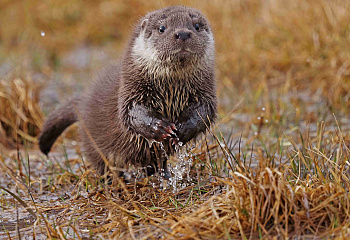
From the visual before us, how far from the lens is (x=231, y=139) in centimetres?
461

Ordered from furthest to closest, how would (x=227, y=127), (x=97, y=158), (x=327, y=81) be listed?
(x=327, y=81) < (x=227, y=127) < (x=97, y=158)

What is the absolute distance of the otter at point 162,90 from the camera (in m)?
3.41

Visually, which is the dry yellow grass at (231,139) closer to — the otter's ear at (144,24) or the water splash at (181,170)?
the water splash at (181,170)

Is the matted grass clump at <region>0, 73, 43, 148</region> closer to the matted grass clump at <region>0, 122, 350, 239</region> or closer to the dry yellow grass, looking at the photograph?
the dry yellow grass

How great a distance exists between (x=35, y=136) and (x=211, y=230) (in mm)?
3247

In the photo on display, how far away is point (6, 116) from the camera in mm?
5191

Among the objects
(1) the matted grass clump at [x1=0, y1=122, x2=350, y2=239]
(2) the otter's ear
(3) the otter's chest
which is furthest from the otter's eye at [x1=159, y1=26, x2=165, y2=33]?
(1) the matted grass clump at [x1=0, y1=122, x2=350, y2=239]

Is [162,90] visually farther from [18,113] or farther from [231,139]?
[18,113]

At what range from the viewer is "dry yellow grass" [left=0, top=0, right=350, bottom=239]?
2574mm

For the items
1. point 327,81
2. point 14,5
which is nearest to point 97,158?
point 327,81

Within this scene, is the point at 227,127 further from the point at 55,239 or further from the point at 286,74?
the point at 55,239

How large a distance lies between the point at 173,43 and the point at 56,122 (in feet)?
5.00

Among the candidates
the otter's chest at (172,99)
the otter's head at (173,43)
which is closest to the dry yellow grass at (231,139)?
the otter's chest at (172,99)

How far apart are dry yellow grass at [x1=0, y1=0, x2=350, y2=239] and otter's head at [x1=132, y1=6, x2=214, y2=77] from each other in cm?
58
